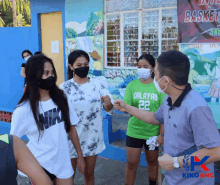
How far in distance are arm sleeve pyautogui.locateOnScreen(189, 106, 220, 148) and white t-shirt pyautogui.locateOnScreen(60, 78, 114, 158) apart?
132 centimetres

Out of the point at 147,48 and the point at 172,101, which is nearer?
the point at 172,101

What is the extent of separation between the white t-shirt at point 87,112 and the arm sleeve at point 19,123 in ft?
2.41

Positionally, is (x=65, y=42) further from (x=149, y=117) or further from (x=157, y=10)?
(x=149, y=117)

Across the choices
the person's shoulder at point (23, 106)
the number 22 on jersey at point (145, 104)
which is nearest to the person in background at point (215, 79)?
the number 22 on jersey at point (145, 104)

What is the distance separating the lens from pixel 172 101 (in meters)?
1.85

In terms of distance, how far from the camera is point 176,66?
1750 millimetres

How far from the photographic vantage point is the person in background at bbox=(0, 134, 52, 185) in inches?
45.0

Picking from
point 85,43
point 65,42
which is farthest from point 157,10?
point 65,42

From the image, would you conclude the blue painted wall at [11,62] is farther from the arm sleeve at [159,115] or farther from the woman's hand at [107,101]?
the arm sleeve at [159,115]

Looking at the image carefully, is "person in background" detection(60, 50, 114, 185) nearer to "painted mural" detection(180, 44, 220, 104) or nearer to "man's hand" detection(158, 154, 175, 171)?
"man's hand" detection(158, 154, 175, 171)

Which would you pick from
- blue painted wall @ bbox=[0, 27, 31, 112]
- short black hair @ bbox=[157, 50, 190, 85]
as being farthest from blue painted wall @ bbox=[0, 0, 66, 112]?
short black hair @ bbox=[157, 50, 190, 85]

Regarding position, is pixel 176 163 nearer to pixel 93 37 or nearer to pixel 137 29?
pixel 137 29

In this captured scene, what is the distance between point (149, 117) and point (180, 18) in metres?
3.58

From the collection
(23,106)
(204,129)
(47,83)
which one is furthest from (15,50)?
(204,129)
